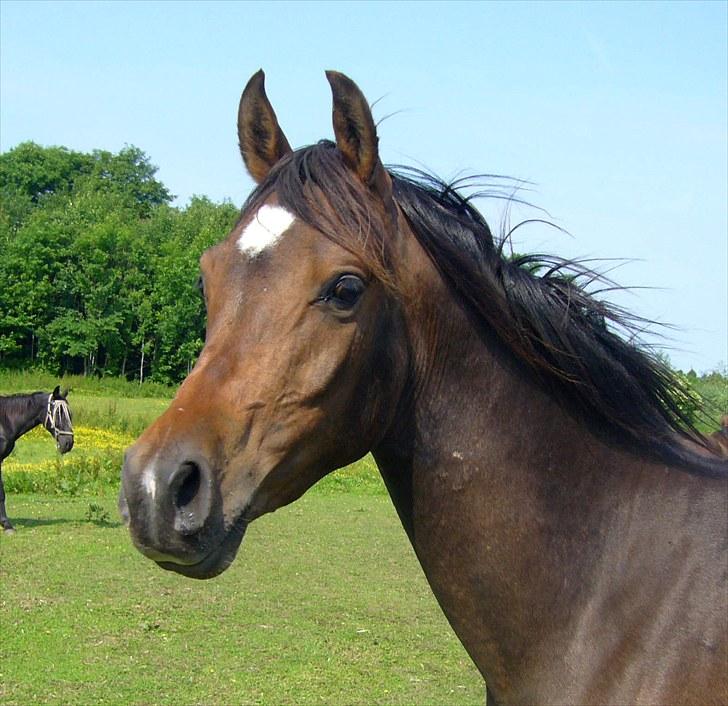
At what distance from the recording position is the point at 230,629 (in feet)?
26.1

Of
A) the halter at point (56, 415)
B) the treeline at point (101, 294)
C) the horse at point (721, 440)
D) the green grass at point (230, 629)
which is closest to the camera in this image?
the horse at point (721, 440)

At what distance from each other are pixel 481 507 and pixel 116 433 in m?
24.5

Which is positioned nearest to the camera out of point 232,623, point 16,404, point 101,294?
point 232,623

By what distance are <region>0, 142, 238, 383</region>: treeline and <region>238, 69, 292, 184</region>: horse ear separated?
37391 millimetres

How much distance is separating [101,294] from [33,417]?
114ft

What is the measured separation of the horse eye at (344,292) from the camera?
2.18 m

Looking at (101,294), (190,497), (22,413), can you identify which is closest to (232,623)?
(190,497)

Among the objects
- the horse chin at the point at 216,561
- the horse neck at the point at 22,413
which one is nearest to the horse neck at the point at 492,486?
the horse chin at the point at 216,561

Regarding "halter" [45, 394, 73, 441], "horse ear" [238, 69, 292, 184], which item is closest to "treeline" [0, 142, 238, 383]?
"halter" [45, 394, 73, 441]

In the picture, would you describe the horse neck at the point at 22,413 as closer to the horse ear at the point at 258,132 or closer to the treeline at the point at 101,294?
the horse ear at the point at 258,132

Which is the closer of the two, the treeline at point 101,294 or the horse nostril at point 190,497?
the horse nostril at point 190,497

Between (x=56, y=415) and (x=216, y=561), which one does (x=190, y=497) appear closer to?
(x=216, y=561)

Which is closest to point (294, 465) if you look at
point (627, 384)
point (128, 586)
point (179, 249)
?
point (627, 384)

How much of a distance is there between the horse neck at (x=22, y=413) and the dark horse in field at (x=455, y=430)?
13.9m
